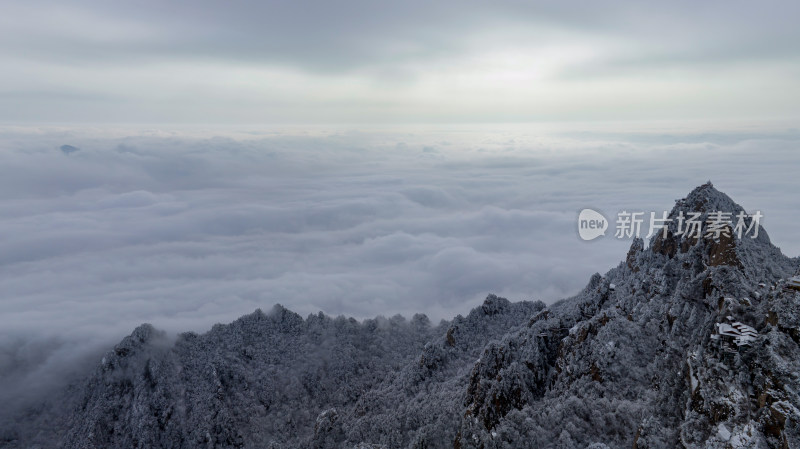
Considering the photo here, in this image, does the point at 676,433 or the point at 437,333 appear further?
the point at 437,333

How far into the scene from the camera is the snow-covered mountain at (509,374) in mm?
33469

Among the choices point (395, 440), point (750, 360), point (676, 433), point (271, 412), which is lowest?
point (271, 412)

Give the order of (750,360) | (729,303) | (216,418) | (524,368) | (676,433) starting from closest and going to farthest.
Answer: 1. (750,360)
2. (676,433)
3. (729,303)
4. (524,368)
5. (216,418)

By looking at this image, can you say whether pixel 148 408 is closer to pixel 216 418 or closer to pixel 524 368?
pixel 216 418

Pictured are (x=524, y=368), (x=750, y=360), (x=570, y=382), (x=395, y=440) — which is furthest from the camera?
(x=395, y=440)

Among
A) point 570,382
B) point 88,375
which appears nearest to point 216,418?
point 88,375

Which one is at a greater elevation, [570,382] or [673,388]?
[673,388]

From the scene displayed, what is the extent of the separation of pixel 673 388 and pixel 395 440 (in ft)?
166

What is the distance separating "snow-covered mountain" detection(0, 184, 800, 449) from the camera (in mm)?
33469

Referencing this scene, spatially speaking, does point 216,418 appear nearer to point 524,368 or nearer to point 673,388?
point 524,368

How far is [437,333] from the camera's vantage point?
129500 mm

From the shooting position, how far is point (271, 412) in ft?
344

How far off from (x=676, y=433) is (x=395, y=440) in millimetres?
51529

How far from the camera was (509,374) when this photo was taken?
65188mm
